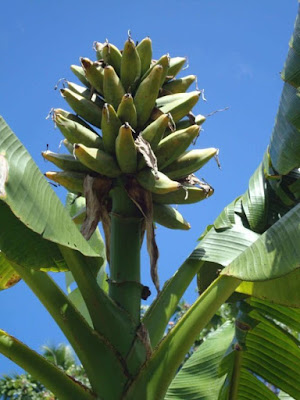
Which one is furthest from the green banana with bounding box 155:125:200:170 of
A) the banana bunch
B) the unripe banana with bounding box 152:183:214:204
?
the unripe banana with bounding box 152:183:214:204

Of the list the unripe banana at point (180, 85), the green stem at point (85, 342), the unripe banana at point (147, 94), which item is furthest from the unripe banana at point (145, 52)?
the green stem at point (85, 342)

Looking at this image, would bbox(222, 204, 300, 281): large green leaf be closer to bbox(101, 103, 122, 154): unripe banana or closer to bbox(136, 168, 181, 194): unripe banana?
bbox(136, 168, 181, 194): unripe banana

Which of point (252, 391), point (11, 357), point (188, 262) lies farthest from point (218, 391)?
point (11, 357)

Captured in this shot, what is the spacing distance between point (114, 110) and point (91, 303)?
728 millimetres

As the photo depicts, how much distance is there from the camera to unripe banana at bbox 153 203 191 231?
2211 millimetres

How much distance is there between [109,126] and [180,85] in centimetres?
52

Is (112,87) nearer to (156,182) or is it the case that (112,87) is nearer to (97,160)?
(97,160)

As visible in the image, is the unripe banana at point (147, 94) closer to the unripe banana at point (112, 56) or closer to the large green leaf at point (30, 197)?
the unripe banana at point (112, 56)

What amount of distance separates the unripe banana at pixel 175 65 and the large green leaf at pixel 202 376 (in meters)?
1.31

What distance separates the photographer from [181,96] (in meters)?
2.31

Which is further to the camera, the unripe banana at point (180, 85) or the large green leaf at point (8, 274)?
the unripe banana at point (180, 85)

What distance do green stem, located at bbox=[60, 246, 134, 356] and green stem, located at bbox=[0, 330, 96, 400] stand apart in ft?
0.61

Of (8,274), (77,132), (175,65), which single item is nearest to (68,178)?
(77,132)

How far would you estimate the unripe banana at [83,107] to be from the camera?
2.27 metres
